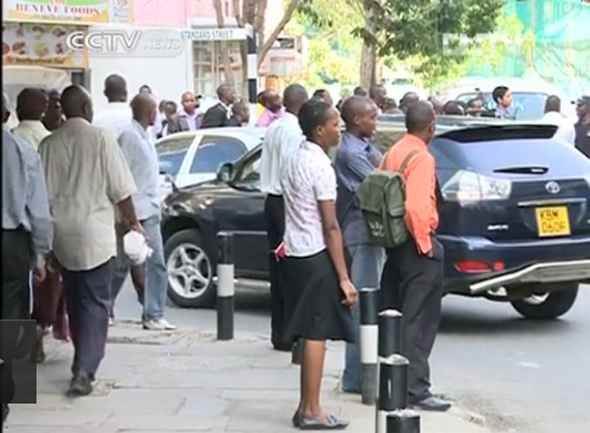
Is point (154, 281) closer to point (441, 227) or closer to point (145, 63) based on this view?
point (441, 227)

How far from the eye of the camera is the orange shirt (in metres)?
7.42

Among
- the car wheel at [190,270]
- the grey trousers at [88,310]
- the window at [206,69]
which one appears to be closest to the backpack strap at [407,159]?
the grey trousers at [88,310]

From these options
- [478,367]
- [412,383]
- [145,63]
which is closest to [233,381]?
[412,383]

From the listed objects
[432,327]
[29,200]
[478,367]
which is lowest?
[478,367]

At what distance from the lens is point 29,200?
673 centimetres

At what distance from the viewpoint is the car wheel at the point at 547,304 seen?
442 inches

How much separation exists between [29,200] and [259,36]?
56.6ft

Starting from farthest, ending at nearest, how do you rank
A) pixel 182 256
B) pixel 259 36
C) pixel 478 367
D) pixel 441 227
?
1. pixel 259 36
2. pixel 182 256
3. pixel 441 227
4. pixel 478 367

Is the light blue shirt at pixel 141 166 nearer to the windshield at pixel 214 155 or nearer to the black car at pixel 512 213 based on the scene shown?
the black car at pixel 512 213

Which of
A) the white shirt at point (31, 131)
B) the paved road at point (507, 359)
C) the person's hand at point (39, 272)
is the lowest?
the paved road at point (507, 359)

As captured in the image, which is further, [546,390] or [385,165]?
[546,390]

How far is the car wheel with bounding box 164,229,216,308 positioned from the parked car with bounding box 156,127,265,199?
1517 millimetres

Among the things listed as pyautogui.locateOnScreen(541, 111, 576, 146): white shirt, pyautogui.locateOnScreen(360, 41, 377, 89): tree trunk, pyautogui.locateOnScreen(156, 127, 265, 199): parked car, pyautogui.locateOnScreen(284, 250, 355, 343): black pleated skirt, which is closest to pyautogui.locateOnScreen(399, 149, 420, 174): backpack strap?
pyautogui.locateOnScreen(284, 250, 355, 343): black pleated skirt

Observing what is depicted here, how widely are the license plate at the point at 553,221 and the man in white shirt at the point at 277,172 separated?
226 cm
